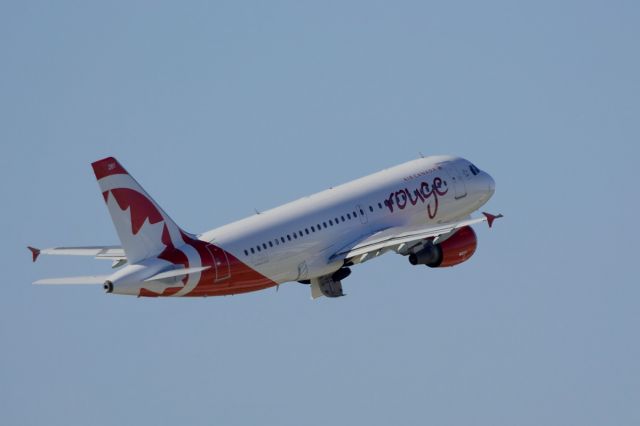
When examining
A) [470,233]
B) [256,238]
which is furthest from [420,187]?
[256,238]

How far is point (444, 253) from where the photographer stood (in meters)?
123

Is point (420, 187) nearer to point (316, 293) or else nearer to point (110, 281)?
point (316, 293)

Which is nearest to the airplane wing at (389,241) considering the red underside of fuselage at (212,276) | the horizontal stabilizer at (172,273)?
the red underside of fuselage at (212,276)

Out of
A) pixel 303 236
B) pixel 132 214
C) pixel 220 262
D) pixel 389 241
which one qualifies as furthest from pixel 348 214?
pixel 132 214

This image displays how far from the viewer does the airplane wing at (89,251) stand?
401 ft

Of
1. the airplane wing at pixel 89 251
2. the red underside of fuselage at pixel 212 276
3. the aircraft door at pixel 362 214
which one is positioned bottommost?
the red underside of fuselage at pixel 212 276

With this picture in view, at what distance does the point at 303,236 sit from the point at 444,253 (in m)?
8.77

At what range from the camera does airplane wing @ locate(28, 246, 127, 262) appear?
4808 inches

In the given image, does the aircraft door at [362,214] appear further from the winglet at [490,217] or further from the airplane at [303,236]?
the winglet at [490,217]

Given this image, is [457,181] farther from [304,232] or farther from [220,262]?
[220,262]

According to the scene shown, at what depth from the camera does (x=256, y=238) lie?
117 m

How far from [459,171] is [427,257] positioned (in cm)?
810

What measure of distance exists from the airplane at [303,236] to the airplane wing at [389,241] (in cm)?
5

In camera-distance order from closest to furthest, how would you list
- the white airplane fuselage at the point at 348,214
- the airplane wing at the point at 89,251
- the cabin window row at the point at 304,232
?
the cabin window row at the point at 304,232
the white airplane fuselage at the point at 348,214
the airplane wing at the point at 89,251
